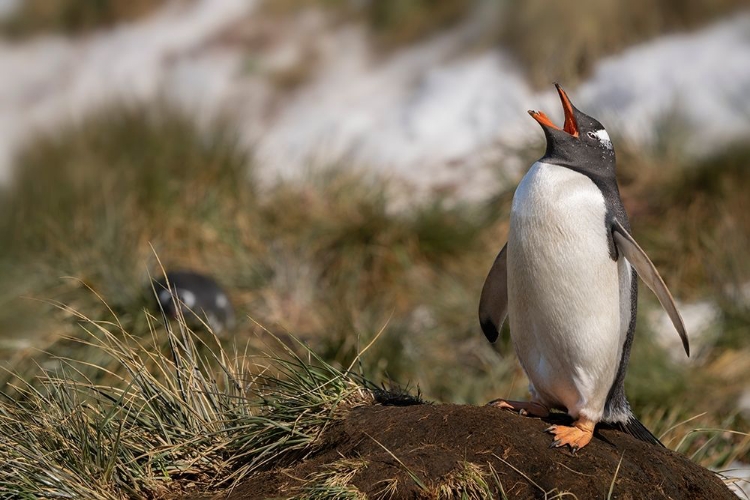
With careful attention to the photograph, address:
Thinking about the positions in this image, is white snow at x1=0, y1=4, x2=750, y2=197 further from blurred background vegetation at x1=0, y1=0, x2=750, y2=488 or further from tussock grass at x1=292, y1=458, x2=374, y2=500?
tussock grass at x1=292, y1=458, x2=374, y2=500

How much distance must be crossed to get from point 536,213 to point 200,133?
6507mm

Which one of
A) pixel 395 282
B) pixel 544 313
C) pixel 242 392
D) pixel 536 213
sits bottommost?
pixel 395 282

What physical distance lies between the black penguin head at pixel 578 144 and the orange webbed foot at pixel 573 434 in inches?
34.9

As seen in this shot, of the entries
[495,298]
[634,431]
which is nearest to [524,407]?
[634,431]

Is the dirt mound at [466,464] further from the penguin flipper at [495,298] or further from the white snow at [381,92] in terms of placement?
the white snow at [381,92]

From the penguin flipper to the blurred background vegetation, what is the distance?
1.98 meters

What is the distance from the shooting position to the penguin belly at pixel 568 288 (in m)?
3.62

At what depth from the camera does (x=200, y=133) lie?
9.77 m

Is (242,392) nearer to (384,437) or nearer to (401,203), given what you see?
(384,437)

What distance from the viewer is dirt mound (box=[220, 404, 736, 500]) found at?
3180 mm

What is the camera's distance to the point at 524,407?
12.3ft

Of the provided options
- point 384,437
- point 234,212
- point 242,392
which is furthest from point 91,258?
point 384,437

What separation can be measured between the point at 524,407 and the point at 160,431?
1.22 m

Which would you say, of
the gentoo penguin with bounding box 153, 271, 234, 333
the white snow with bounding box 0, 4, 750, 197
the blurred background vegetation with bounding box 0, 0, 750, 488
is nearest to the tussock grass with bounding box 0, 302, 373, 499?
the blurred background vegetation with bounding box 0, 0, 750, 488
